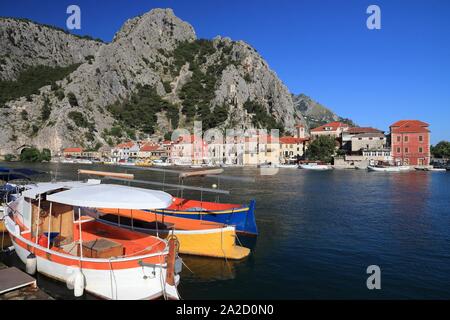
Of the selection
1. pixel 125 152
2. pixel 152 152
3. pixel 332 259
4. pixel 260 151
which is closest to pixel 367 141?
pixel 260 151

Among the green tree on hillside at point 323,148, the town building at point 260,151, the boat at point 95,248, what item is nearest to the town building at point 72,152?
the town building at point 260,151

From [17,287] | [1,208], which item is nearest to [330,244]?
[17,287]

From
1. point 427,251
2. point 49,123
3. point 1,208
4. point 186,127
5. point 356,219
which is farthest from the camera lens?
point 186,127

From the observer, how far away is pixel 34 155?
122438mm

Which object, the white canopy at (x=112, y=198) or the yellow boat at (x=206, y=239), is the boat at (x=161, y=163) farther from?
the white canopy at (x=112, y=198)

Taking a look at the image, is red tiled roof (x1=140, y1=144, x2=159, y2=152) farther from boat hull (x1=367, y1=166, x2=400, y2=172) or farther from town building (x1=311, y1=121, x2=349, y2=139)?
boat hull (x1=367, y1=166, x2=400, y2=172)

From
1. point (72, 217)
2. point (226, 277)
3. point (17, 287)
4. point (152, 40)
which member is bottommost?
point (226, 277)

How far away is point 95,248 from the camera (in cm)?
1218

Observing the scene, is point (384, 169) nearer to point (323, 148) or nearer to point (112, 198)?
point (323, 148)

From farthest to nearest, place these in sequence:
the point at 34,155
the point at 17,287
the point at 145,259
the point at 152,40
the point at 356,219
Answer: the point at 152,40 → the point at 34,155 → the point at 356,219 → the point at 145,259 → the point at 17,287

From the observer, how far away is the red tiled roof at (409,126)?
319ft

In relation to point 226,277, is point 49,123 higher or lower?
higher
